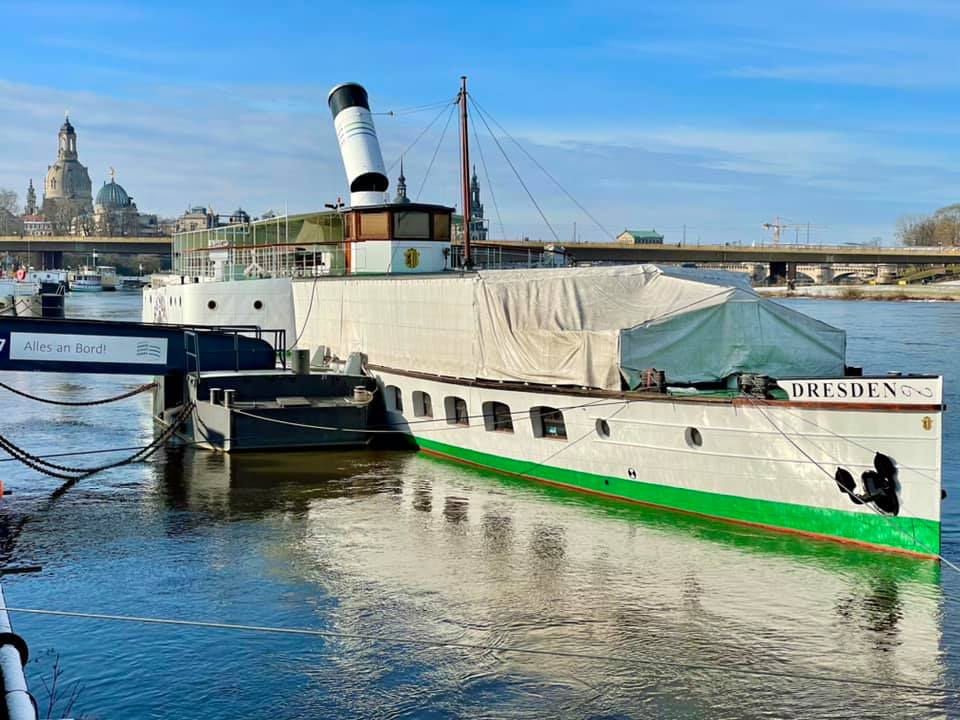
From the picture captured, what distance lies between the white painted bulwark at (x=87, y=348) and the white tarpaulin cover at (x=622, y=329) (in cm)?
893

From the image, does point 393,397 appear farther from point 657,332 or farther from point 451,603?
point 451,603

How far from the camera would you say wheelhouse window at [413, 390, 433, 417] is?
97.3 feet

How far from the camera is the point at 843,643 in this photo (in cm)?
1531

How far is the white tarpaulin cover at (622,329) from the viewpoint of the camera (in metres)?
23.3

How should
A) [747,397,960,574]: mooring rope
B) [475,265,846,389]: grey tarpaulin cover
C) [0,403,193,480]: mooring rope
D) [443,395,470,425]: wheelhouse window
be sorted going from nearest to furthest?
[747,397,960,574]: mooring rope < [475,265,846,389]: grey tarpaulin cover < [0,403,193,480]: mooring rope < [443,395,470,425]: wheelhouse window

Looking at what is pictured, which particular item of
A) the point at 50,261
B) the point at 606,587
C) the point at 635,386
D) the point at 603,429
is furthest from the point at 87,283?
the point at 606,587

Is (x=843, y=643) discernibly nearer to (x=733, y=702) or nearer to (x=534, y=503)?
(x=733, y=702)

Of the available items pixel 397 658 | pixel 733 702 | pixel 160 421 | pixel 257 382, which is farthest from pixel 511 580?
pixel 160 421

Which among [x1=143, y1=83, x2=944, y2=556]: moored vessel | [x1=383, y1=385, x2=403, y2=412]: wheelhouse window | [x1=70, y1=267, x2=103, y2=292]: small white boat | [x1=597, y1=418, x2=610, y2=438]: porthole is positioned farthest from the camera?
[x1=70, y1=267, x2=103, y2=292]: small white boat

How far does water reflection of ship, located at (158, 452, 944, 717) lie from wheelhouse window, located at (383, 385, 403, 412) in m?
5.68

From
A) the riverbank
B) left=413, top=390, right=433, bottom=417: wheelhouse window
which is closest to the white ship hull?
left=413, top=390, right=433, bottom=417: wheelhouse window

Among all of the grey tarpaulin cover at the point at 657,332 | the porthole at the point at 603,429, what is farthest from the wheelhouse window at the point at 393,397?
the porthole at the point at 603,429

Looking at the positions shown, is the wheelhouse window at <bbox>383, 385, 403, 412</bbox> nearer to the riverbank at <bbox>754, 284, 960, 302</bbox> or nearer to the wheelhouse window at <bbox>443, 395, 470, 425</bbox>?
the wheelhouse window at <bbox>443, 395, 470, 425</bbox>

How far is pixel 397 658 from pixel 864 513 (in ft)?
31.4
